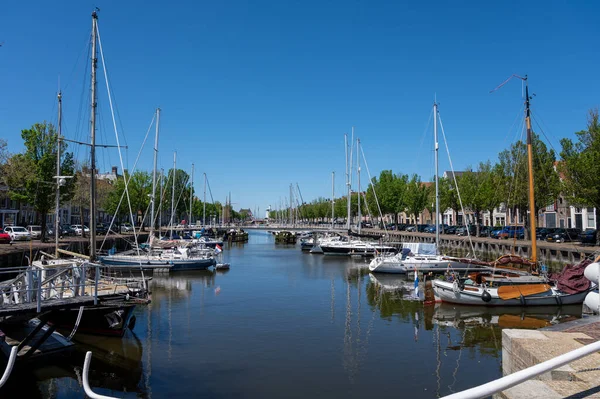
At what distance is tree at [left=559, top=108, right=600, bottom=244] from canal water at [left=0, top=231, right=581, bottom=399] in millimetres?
20964

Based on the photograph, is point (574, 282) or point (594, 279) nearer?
point (594, 279)

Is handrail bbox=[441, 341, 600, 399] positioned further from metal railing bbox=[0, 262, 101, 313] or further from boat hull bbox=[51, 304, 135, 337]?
boat hull bbox=[51, 304, 135, 337]

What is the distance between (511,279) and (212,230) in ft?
250

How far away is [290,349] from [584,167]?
3643cm

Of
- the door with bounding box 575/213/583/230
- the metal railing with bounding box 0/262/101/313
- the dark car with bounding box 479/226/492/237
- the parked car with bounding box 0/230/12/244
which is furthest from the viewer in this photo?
the dark car with bounding box 479/226/492/237

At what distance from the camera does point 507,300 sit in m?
24.0

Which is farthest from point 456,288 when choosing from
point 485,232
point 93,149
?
point 485,232

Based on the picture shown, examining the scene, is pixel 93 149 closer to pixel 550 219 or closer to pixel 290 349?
pixel 290 349

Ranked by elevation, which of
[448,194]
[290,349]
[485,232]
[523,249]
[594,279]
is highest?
[448,194]

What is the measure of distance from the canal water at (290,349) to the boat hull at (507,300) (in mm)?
428

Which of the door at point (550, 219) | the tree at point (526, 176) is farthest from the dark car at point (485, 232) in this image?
the tree at point (526, 176)

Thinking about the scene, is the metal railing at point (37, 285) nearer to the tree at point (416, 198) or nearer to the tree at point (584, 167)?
the tree at point (584, 167)

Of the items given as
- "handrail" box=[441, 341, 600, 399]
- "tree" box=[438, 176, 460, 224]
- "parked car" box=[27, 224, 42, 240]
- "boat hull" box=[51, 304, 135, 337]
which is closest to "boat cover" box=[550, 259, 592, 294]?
"handrail" box=[441, 341, 600, 399]

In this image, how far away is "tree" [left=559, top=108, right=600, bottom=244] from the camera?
1564 inches
